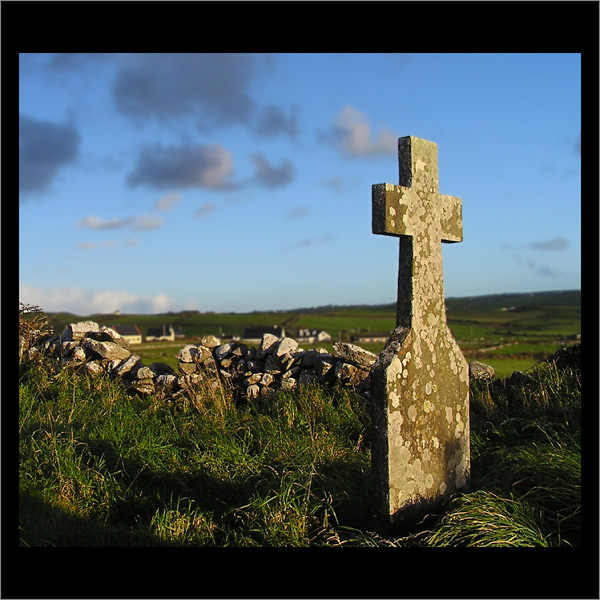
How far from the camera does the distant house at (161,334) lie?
53072 mm

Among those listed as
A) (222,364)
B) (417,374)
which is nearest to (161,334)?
(222,364)

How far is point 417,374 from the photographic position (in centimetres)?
540

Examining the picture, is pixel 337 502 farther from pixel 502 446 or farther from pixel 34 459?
pixel 34 459

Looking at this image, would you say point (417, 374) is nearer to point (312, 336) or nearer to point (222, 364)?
point (222, 364)

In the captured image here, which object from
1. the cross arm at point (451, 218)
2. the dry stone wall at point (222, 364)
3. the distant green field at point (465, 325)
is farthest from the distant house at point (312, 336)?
the cross arm at point (451, 218)

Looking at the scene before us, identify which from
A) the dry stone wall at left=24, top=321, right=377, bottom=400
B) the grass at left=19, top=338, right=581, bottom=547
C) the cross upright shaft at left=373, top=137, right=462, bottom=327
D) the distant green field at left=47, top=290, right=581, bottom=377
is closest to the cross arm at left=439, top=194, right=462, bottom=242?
the cross upright shaft at left=373, top=137, right=462, bottom=327

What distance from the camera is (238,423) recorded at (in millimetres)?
7602

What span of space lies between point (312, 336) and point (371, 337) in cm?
574

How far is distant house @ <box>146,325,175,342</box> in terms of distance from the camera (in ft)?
174

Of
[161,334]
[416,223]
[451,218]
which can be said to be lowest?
[161,334]

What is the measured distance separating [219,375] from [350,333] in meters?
42.4

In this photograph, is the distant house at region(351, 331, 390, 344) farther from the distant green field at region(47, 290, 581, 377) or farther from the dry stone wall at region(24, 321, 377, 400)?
the dry stone wall at region(24, 321, 377, 400)

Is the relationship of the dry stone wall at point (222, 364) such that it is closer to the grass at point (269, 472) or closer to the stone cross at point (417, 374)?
the grass at point (269, 472)

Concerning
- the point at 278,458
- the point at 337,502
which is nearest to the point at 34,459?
the point at 278,458
